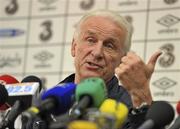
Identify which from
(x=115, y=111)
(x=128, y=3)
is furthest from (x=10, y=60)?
(x=115, y=111)

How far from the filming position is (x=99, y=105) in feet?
3.28

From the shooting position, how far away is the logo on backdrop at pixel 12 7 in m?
3.01

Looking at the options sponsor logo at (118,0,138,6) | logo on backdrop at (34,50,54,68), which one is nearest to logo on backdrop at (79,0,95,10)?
sponsor logo at (118,0,138,6)

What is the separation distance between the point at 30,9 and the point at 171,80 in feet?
3.27

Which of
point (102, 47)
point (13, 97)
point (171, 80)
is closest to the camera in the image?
Answer: point (13, 97)

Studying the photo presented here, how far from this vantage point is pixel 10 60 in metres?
2.91

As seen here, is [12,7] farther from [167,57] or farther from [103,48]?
[103,48]

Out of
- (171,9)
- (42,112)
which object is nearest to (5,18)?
(171,9)

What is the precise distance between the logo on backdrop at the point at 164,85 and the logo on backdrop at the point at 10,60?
0.84 meters

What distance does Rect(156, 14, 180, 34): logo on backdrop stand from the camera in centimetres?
256

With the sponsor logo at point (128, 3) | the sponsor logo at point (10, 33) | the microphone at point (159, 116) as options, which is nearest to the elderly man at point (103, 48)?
the microphone at point (159, 116)

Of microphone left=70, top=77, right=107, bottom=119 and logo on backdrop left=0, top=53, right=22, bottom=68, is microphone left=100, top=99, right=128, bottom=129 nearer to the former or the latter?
microphone left=70, top=77, right=107, bottom=119

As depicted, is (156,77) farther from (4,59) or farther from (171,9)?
(4,59)

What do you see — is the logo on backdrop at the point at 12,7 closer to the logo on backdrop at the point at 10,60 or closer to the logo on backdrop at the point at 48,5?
the logo on backdrop at the point at 48,5
